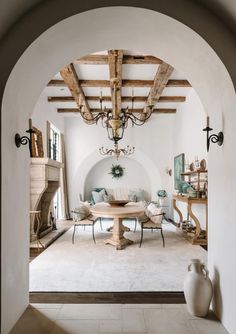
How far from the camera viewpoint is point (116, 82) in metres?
4.11

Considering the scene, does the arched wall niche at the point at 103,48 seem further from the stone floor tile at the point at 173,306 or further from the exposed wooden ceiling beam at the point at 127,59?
the exposed wooden ceiling beam at the point at 127,59

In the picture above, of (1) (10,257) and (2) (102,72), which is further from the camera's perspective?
(2) (102,72)

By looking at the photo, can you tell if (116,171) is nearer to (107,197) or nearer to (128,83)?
(107,197)

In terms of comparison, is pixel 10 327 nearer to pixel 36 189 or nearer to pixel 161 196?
pixel 36 189

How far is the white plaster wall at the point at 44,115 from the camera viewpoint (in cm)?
559

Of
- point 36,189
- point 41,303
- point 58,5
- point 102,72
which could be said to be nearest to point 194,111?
point 102,72

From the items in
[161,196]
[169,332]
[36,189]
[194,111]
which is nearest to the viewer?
[169,332]

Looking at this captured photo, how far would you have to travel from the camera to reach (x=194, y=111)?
19.2 ft

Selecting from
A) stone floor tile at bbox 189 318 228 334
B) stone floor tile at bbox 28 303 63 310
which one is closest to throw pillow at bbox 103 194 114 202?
stone floor tile at bbox 28 303 63 310

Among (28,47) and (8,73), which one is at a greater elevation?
(28,47)

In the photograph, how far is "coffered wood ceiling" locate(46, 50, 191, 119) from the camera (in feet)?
13.6

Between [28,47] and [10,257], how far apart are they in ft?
5.17

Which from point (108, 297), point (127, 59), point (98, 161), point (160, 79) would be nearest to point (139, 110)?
point (98, 161)

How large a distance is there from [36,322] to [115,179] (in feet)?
23.5
